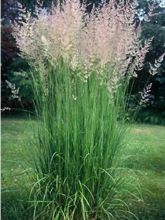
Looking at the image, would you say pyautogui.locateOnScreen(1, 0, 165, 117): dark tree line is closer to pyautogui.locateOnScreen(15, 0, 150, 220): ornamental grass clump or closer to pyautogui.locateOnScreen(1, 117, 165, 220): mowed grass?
pyautogui.locateOnScreen(1, 117, 165, 220): mowed grass

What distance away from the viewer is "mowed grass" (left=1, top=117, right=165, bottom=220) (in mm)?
4117

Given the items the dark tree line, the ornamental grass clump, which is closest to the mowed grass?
the ornamental grass clump

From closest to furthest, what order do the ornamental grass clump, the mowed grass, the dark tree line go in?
1. the ornamental grass clump
2. the mowed grass
3. the dark tree line

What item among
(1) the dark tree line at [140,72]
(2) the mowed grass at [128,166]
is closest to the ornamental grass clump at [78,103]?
(2) the mowed grass at [128,166]

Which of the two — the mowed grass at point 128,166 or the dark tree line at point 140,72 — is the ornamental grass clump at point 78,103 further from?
the dark tree line at point 140,72

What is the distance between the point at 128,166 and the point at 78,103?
8.65 feet

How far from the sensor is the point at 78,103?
3.47 meters

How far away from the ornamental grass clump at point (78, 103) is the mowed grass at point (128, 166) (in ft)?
1.01

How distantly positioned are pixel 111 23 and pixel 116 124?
2.58ft

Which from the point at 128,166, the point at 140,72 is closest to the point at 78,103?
the point at 128,166

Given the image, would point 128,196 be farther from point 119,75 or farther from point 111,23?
point 111,23

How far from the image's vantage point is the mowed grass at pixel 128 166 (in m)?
4.12

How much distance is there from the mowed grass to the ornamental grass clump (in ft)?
1.01

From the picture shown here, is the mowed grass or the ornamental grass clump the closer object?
the ornamental grass clump
